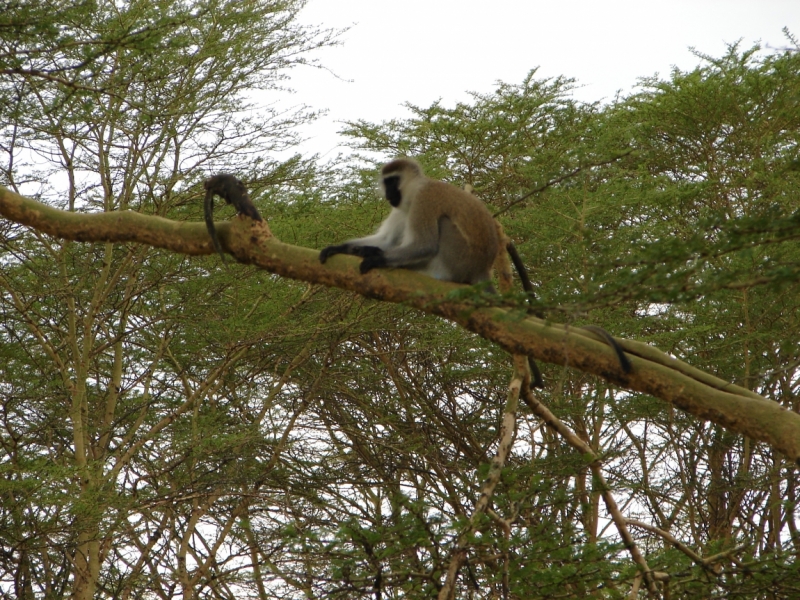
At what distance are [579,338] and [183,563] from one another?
6.71 m

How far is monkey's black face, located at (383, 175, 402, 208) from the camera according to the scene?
589 centimetres

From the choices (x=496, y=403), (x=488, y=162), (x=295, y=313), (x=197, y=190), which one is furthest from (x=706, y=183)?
(x=197, y=190)

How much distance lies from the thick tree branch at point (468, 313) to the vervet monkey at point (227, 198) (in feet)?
0.14

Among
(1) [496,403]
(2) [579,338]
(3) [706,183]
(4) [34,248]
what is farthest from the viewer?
(1) [496,403]

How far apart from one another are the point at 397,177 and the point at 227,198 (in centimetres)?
230

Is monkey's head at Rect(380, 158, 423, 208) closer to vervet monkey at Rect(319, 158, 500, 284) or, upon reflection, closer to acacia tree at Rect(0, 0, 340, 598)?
vervet monkey at Rect(319, 158, 500, 284)

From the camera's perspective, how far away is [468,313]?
3.45 m

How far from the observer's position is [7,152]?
9164 millimetres

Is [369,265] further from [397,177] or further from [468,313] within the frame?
[397,177]

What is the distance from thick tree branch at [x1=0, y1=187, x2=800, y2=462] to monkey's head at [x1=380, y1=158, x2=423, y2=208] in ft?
6.73

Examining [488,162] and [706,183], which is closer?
[706,183]

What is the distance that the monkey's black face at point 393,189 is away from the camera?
232 inches

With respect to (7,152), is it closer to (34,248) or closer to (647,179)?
(34,248)

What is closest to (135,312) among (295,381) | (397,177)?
(295,381)
